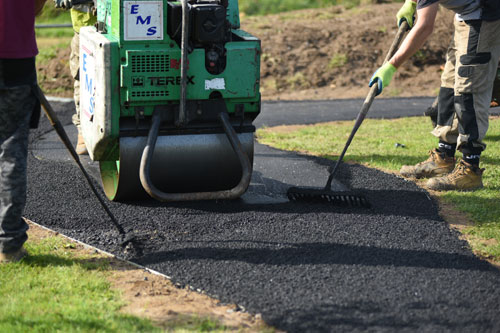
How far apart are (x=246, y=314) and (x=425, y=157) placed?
3.59 metres

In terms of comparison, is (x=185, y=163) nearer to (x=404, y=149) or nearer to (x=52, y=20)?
(x=404, y=149)

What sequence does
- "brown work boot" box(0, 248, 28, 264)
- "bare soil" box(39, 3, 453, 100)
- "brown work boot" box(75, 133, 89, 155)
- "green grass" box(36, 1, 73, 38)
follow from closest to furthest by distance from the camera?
"brown work boot" box(0, 248, 28, 264)
"brown work boot" box(75, 133, 89, 155)
"bare soil" box(39, 3, 453, 100)
"green grass" box(36, 1, 73, 38)

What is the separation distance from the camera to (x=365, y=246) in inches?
169

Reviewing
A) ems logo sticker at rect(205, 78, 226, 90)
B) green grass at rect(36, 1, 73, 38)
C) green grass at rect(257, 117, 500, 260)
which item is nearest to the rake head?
green grass at rect(257, 117, 500, 260)

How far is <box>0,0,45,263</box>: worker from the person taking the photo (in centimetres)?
379

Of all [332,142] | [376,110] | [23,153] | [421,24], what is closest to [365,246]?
[421,24]

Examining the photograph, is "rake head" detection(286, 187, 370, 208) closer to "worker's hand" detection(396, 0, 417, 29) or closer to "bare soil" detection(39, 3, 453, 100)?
"worker's hand" detection(396, 0, 417, 29)

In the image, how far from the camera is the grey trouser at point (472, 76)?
529 cm

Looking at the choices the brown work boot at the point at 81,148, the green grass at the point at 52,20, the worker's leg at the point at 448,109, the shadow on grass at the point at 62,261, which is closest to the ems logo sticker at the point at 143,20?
the shadow on grass at the point at 62,261

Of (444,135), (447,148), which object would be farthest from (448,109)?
(447,148)

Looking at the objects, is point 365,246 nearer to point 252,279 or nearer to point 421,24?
point 252,279

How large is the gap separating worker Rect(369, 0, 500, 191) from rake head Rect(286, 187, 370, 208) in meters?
0.79

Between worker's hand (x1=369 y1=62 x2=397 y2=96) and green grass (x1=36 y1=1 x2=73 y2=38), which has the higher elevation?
worker's hand (x1=369 y1=62 x2=397 y2=96)

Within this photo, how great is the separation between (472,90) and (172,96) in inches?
92.2
